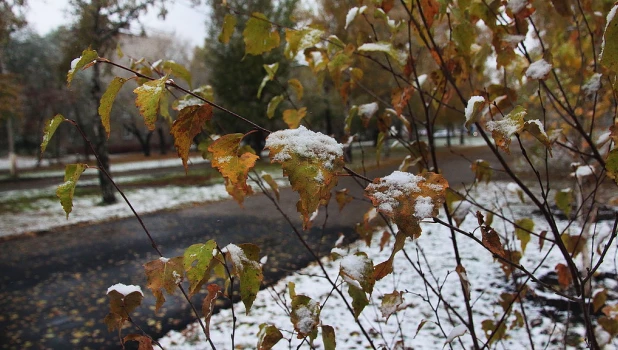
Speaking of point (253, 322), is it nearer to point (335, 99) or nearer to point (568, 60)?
point (568, 60)

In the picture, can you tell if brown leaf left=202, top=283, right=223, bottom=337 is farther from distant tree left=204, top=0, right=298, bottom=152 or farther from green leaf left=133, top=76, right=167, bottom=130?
distant tree left=204, top=0, right=298, bottom=152

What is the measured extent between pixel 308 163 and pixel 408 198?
0.19 metres

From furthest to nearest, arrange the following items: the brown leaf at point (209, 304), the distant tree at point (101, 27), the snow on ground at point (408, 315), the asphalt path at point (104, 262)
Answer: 1. the distant tree at point (101, 27)
2. the asphalt path at point (104, 262)
3. the snow on ground at point (408, 315)
4. the brown leaf at point (209, 304)

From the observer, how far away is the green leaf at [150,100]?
28.2 inches

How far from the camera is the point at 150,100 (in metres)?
0.72

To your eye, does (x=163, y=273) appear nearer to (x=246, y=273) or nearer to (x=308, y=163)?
(x=246, y=273)

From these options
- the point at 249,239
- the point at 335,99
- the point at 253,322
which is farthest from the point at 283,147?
the point at 335,99

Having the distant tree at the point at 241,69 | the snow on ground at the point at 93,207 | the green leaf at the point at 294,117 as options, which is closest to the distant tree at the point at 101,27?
the snow on ground at the point at 93,207

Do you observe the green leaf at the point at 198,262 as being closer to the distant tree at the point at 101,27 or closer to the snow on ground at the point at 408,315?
the snow on ground at the point at 408,315

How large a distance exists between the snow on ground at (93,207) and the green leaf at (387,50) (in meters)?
8.89

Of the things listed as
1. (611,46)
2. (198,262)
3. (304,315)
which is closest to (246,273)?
(198,262)

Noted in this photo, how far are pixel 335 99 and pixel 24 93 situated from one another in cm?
1648

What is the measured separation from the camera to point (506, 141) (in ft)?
2.56

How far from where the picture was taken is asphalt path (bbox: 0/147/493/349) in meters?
3.73
